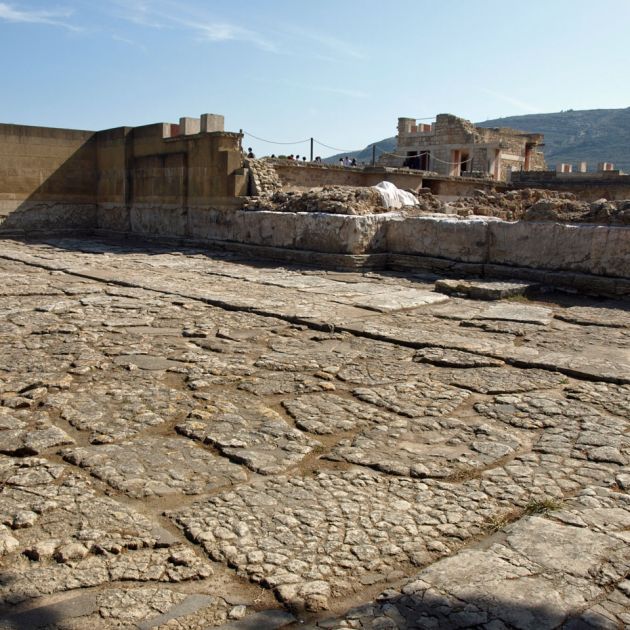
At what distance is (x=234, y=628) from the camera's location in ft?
5.93

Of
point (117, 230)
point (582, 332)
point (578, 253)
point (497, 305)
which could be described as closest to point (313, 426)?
point (582, 332)

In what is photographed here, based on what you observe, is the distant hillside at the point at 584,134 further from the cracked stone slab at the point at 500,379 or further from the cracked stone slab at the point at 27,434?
the cracked stone slab at the point at 27,434

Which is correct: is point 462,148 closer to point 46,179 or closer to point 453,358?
point 46,179

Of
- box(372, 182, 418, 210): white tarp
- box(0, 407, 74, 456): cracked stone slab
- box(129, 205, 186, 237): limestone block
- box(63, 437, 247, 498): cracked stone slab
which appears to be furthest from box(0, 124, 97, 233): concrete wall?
box(63, 437, 247, 498): cracked stone slab

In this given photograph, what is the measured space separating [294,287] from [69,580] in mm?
5982

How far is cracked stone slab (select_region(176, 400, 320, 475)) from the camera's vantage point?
2.93 m

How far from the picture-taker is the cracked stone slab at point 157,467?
8.66 ft

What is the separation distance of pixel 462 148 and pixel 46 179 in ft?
74.4

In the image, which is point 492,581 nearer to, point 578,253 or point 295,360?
point 295,360

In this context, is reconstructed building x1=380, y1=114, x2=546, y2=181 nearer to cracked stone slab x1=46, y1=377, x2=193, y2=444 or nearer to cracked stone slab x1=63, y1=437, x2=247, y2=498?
cracked stone slab x1=46, y1=377, x2=193, y2=444

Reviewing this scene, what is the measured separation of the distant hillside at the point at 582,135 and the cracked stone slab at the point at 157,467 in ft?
314

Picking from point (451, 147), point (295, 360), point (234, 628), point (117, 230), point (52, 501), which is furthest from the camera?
point (451, 147)

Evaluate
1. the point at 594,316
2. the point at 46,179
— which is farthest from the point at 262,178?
the point at 594,316

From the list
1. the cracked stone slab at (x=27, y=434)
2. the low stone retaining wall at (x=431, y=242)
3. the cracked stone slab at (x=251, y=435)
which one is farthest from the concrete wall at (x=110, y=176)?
the cracked stone slab at (x=27, y=434)
